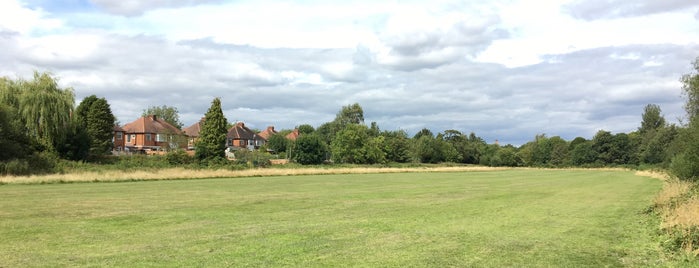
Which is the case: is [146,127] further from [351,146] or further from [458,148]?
[458,148]

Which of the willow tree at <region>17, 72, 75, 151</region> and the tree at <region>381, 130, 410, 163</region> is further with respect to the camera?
the tree at <region>381, 130, 410, 163</region>

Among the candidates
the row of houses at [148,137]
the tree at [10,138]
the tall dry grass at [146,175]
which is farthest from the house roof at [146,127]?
the tall dry grass at [146,175]

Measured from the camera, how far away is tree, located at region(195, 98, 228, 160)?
7988 cm

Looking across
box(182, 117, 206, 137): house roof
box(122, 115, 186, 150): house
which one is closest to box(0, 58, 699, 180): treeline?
box(182, 117, 206, 137): house roof

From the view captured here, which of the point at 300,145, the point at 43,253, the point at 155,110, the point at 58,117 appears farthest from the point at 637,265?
the point at 155,110

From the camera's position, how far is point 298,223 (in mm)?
16250

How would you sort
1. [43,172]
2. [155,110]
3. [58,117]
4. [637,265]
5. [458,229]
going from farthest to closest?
[155,110] < [58,117] < [43,172] < [458,229] < [637,265]

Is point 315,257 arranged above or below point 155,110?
below

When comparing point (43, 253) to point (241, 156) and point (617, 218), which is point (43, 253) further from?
point (241, 156)

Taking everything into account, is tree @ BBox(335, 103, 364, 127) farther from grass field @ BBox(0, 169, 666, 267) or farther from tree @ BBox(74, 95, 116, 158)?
grass field @ BBox(0, 169, 666, 267)

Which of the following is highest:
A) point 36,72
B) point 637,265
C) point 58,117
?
point 36,72

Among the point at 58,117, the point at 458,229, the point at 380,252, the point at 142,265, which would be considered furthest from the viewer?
the point at 58,117

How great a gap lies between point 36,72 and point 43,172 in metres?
20.6

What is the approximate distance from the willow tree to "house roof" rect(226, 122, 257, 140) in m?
68.2
